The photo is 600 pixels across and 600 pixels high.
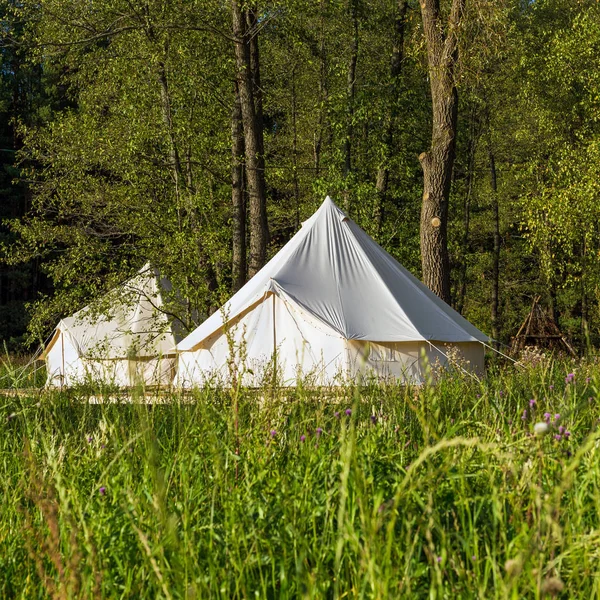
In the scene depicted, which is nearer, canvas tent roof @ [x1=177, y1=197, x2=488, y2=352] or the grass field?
the grass field

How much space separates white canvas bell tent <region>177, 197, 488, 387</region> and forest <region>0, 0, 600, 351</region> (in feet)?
4.36

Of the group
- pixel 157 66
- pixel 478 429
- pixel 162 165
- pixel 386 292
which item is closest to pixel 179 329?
pixel 162 165

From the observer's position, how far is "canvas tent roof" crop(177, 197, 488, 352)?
966cm

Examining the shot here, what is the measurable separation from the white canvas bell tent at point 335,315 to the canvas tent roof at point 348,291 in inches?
0.5

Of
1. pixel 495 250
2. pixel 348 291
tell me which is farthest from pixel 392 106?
pixel 348 291

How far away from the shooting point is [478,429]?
3029 mm

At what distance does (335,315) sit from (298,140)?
51.2 feet

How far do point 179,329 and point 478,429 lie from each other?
1188 centimetres

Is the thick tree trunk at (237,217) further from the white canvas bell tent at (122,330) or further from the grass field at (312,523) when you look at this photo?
the grass field at (312,523)

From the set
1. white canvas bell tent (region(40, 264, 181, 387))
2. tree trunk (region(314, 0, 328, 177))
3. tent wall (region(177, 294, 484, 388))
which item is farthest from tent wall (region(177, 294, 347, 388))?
tree trunk (region(314, 0, 328, 177))

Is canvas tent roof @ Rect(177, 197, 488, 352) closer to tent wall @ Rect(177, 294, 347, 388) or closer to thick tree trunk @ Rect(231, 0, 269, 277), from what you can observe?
tent wall @ Rect(177, 294, 347, 388)

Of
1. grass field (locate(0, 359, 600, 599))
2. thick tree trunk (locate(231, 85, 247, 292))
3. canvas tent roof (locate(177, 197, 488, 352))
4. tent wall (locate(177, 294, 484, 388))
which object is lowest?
grass field (locate(0, 359, 600, 599))

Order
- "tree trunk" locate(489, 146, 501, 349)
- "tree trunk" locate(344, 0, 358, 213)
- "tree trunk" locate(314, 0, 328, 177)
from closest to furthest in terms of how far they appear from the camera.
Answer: "tree trunk" locate(344, 0, 358, 213)
"tree trunk" locate(314, 0, 328, 177)
"tree trunk" locate(489, 146, 501, 349)

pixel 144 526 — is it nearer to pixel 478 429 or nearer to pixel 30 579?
pixel 30 579
